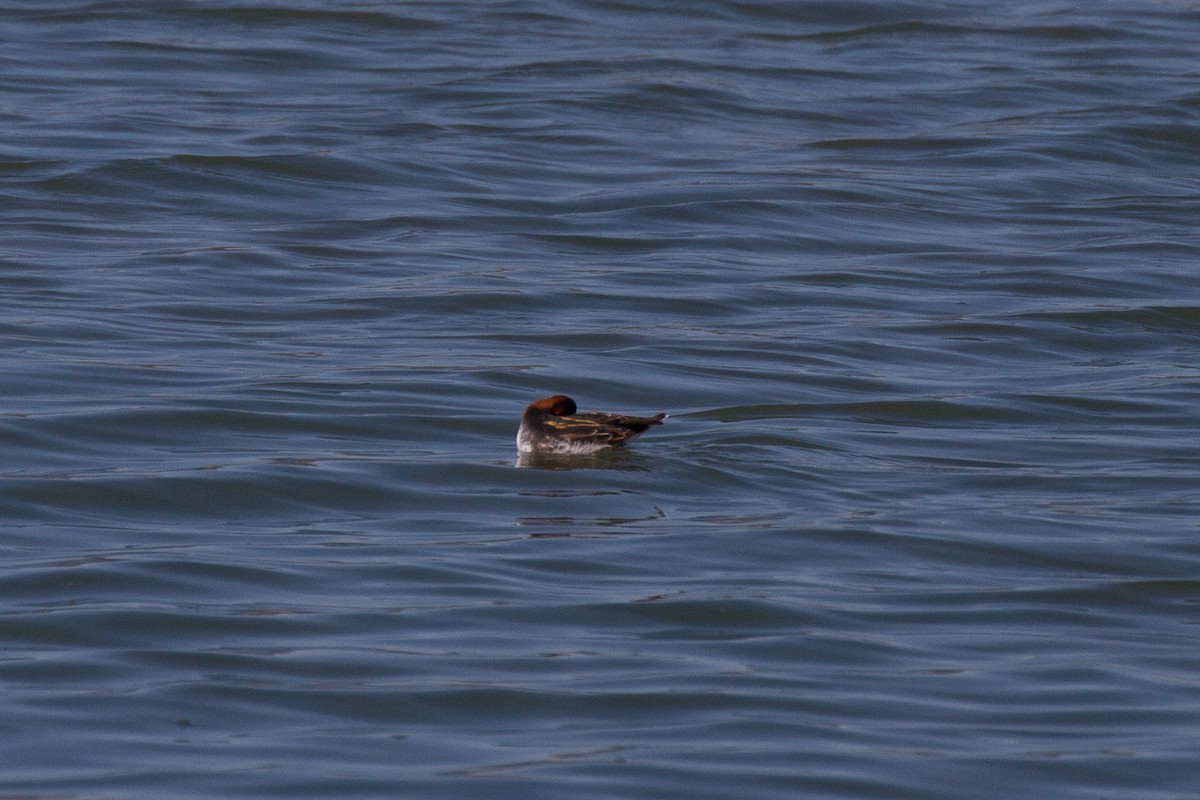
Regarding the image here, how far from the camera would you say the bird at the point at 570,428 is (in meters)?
11.4

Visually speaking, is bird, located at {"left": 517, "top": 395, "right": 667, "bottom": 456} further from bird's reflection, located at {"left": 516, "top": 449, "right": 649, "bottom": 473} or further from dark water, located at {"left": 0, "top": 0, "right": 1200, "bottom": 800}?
dark water, located at {"left": 0, "top": 0, "right": 1200, "bottom": 800}

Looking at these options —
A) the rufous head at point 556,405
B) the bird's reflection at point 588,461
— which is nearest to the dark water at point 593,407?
the bird's reflection at point 588,461

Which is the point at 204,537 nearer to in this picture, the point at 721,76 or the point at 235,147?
the point at 235,147

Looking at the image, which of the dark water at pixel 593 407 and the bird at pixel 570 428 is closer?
the dark water at pixel 593 407

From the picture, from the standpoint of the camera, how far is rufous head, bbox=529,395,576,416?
11570 mm

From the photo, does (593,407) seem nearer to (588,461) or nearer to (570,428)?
(588,461)

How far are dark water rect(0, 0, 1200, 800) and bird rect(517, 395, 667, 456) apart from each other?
17 centimetres

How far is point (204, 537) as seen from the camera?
10.1m

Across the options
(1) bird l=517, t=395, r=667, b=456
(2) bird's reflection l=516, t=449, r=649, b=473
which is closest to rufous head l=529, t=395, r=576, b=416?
(1) bird l=517, t=395, r=667, b=456

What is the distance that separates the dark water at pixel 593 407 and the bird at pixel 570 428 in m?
0.17

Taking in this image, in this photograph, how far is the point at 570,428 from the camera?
11406mm

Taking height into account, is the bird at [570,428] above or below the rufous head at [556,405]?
below

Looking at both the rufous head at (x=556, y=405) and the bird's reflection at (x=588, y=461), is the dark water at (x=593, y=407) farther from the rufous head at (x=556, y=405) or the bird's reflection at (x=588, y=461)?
the rufous head at (x=556, y=405)

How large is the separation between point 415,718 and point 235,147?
14717 mm
